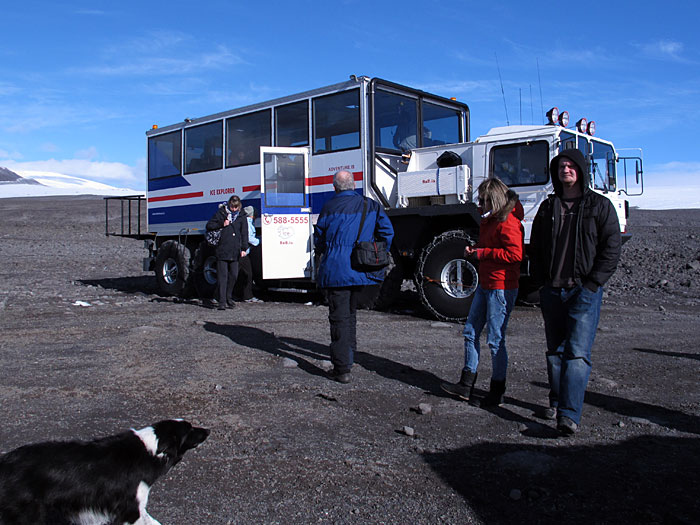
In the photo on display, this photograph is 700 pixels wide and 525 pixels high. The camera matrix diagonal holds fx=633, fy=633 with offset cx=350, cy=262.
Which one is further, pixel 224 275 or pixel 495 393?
pixel 224 275

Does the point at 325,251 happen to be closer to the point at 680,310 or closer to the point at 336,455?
the point at 336,455

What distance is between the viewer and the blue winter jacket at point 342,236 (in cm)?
558

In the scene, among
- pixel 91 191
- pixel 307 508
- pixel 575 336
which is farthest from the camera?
pixel 91 191

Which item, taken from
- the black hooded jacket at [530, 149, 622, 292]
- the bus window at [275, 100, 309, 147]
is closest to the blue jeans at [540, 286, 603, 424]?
the black hooded jacket at [530, 149, 622, 292]

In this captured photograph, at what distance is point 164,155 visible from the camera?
1394 cm

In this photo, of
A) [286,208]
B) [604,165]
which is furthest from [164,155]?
[604,165]

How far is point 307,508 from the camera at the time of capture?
3043 mm

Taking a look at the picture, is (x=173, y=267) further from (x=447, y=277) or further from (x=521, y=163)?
(x=521, y=163)

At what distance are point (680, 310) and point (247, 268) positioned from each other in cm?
730

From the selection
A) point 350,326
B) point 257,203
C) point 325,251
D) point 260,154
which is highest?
point 260,154

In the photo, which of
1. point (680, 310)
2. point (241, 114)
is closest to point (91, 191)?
point (241, 114)

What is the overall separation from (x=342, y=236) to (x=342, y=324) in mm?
782

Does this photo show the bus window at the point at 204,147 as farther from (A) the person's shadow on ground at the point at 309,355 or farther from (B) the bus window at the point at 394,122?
(A) the person's shadow on ground at the point at 309,355

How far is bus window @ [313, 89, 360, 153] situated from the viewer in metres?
10.1
